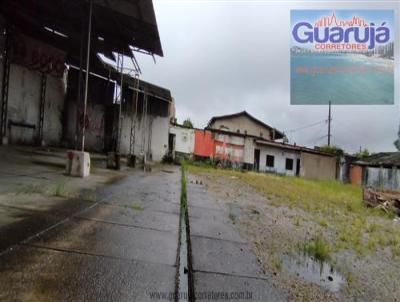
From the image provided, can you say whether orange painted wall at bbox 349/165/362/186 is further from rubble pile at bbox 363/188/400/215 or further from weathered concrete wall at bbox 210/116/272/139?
rubble pile at bbox 363/188/400/215

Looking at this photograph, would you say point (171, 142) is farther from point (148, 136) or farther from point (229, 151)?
point (229, 151)

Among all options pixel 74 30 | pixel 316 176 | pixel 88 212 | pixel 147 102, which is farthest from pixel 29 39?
pixel 316 176

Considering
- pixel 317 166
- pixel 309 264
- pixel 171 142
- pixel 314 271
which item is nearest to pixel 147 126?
pixel 171 142

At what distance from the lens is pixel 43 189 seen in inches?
220

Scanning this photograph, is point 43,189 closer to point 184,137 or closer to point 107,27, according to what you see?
point 107,27

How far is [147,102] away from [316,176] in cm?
1649

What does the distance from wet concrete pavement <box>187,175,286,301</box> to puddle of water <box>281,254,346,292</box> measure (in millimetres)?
425

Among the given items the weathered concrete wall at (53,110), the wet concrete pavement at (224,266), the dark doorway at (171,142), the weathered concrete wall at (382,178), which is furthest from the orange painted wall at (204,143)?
the wet concrete pavement at (224,266)

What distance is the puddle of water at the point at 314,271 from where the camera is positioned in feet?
11.8

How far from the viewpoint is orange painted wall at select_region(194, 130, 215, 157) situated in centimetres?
2628

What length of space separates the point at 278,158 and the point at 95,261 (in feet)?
91.6

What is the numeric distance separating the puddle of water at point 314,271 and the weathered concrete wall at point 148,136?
17193mm

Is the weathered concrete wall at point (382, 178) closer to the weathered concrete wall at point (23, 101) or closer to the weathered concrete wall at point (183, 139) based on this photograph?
the weathered concrete wall at point (183, 139)

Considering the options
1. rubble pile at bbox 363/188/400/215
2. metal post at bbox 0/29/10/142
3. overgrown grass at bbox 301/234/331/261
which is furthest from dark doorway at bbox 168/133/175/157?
overgrown grass at bbox 301/234/331/261
